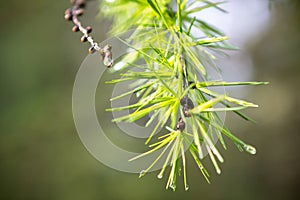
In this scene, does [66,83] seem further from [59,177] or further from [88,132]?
[59,177]

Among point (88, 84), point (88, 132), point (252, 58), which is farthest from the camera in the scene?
point (252, 58)

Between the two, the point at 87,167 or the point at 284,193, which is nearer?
the point at 87,167

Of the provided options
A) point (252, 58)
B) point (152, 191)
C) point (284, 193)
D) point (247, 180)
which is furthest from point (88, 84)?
point (284, 193)

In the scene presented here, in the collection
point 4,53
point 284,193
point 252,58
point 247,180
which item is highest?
point 4,53

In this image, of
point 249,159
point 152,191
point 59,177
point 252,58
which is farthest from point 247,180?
point 59,177

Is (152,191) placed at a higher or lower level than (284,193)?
higher

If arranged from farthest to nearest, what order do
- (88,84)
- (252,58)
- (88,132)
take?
1. (252,58)
2. (88,132)
3. (88,84)
